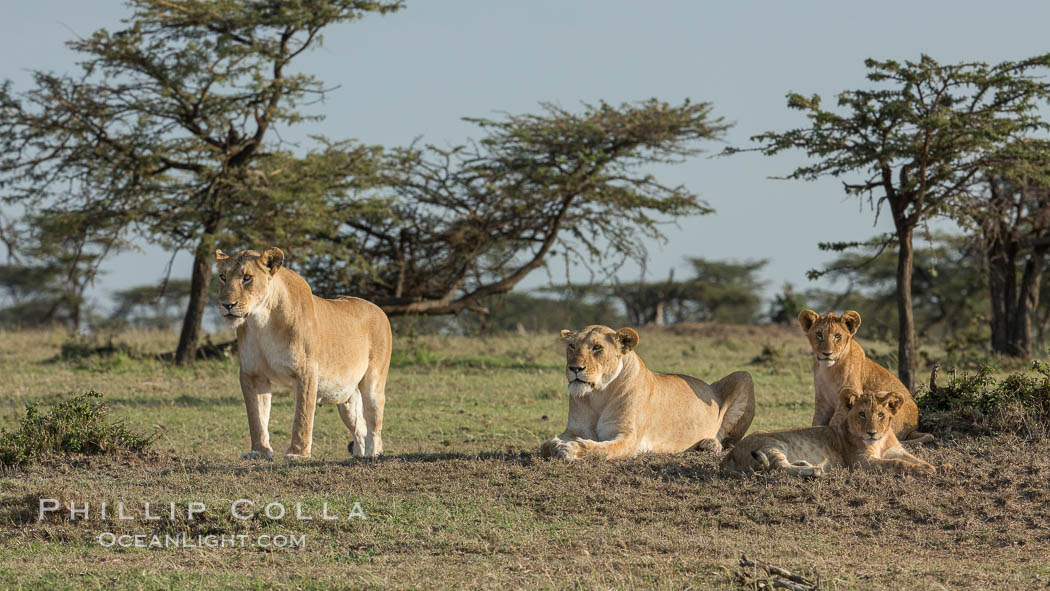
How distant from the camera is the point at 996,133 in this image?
14758 millimetres

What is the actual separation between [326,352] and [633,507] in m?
2.82

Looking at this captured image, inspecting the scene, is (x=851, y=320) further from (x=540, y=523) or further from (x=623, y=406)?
(x=540, y=523)

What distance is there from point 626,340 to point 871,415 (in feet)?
5.45

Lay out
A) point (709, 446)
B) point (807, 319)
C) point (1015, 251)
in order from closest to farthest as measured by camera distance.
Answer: point (709, 446) < point (807, 319) < point (1015, 251)

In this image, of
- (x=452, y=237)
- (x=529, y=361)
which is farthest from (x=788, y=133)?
(x=452, y=237)

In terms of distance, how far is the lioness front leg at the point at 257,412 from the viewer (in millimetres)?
8477

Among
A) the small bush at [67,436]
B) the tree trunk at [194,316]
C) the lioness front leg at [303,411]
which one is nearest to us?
the lioness front leg at [303,411]

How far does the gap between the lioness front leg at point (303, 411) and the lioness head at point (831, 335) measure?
142 inches

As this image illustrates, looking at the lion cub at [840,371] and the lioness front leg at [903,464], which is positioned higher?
the lion cub at [840,371]

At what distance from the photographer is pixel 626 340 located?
796 centimetres

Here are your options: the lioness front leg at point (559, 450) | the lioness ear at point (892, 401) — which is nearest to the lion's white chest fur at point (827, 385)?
the lioness ear at point (892, 401)

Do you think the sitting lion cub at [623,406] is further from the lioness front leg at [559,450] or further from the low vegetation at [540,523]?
the low vegetation at [540,523]

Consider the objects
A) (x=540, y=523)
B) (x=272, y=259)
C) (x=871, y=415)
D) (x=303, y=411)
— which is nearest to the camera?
(x=540, y=523)

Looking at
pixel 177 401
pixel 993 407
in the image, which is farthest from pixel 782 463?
pixel 177 401
